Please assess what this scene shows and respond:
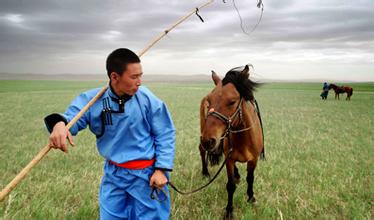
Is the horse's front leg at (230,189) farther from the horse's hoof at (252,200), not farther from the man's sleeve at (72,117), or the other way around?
the man's sleeve at (72,117)

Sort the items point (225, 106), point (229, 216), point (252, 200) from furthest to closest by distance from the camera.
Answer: point (252, 200)
point (229, 216)
point (225, 106)

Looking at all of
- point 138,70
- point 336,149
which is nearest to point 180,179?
point 138,70

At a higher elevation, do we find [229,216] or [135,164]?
[135,164]

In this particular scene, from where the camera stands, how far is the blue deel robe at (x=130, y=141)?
265 centimetres

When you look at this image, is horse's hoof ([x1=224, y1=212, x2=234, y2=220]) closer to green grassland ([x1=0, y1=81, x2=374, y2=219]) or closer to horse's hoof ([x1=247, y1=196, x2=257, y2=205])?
green grassland ([x1=0, y1=81, x2=374, y2=219])

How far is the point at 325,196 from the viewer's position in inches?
190

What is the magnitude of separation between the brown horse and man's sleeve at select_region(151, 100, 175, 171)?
0.66 m

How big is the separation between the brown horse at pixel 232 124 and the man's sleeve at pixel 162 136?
0.66m

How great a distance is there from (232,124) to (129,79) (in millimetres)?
1668

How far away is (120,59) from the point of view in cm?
249

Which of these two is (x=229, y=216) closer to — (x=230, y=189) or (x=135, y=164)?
(x=230, y=189)

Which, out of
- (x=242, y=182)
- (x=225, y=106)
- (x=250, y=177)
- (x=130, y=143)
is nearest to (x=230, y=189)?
(x=250, y=177)

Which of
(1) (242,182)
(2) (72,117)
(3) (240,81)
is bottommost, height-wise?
(1) (242,182)

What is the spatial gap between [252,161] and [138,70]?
2.83m
